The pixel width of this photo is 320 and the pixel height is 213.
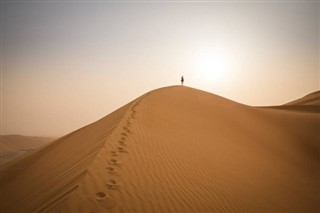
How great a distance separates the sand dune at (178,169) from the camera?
14.9ft

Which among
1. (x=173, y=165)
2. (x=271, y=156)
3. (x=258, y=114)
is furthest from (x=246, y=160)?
(x=258, y=114)

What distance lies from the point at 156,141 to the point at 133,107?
12.2 ft

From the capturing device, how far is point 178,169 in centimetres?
599

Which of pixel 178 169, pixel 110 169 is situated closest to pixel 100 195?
pixel 110 169

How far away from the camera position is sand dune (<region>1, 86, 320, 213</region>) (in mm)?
4547

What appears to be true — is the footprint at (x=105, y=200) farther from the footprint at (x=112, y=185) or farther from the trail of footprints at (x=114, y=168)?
the footprint at (x=112, y=185)

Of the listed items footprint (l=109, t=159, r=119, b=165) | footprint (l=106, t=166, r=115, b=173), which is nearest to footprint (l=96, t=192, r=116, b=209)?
footprint (l=106, t=166, r=115, b=173)

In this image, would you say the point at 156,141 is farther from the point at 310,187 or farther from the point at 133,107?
the point at 310,187

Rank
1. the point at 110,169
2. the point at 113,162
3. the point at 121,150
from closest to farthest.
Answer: the point at 110,169 → the point at 113,162 → the point at 121,150

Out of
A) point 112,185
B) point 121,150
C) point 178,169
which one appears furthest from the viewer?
point 121,150

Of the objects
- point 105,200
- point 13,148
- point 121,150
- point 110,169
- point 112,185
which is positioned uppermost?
point 121,150

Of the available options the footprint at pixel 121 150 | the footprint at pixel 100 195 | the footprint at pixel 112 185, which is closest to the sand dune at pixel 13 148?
the footprint at pixel 121 150

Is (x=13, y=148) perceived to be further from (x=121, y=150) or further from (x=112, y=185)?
(x=112, y=185)

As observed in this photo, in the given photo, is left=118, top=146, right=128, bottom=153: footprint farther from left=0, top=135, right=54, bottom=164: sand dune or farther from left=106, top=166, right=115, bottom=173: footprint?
left=0, top=135, right=54, bottom=164: sand dune
